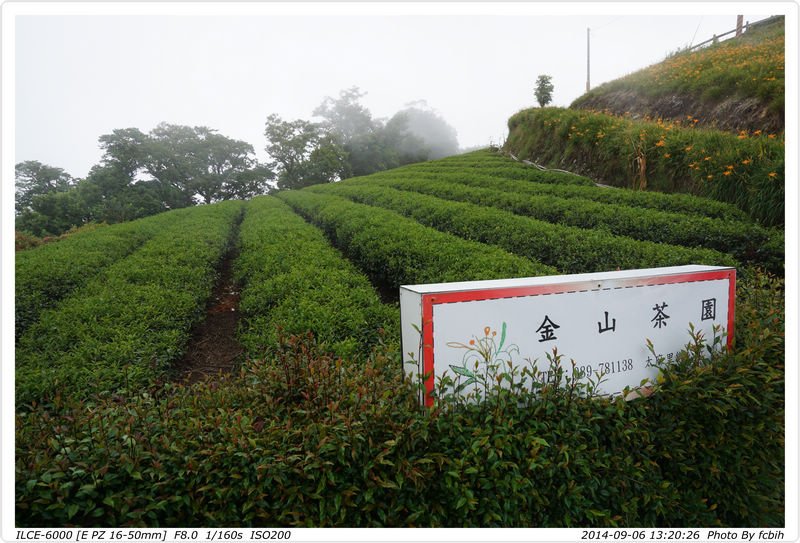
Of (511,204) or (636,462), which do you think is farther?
(511,204)

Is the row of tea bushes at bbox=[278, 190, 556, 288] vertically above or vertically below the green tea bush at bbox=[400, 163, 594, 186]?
below

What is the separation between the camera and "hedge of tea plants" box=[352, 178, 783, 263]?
19.4 feet

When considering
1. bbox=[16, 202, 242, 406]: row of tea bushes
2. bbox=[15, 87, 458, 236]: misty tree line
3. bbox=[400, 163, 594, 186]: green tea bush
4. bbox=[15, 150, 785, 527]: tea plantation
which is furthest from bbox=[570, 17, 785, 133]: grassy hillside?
bbox=[15, 87, 458, 236]: misty tree line

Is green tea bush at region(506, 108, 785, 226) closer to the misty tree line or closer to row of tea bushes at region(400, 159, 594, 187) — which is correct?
row of tea bushes at region(400, 159, 594, 187)

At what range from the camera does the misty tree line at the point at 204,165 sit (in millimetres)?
23172

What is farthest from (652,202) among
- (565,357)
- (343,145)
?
(343,145)

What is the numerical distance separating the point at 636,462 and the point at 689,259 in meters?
3.84

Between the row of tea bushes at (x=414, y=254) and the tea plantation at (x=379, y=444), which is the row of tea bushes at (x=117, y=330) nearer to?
the tea plantation at (x=379, y=444)

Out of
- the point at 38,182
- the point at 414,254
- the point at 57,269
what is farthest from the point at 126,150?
the point at 414,254

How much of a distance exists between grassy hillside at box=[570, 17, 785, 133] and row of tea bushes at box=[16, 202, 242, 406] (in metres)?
11.4

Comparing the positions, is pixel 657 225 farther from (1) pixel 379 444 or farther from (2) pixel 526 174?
(2) pixel 526 174

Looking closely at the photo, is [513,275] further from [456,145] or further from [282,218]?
[456,145]

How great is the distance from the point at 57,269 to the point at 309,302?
5106 mm

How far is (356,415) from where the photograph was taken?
6.30 feet
